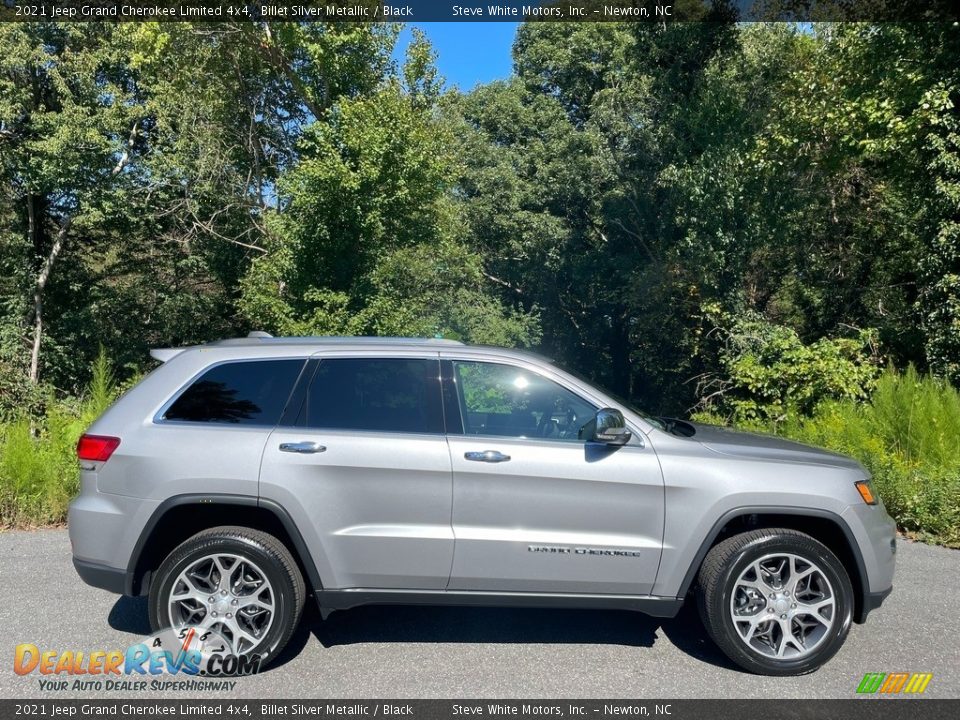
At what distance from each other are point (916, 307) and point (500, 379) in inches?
448

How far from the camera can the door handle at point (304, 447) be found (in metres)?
4.41

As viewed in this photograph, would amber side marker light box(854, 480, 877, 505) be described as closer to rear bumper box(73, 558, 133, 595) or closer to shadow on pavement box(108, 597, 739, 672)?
shadow on pavement box(108, 597, 739, 672)

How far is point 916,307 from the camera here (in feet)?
43.6

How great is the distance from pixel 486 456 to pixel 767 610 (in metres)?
1.81

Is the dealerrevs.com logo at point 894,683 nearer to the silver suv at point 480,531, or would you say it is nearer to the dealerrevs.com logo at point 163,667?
the silver suv at point 480,531

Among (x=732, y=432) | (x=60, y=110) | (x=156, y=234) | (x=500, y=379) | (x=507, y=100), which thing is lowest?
(x=732, y=432)

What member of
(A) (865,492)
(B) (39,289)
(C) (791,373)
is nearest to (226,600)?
(A) (865,492)

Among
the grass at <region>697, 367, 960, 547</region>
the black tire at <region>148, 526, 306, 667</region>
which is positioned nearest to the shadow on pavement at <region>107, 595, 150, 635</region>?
the black tire at <region>148, 526, 306, 667</region>

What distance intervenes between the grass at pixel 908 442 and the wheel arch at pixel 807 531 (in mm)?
3156

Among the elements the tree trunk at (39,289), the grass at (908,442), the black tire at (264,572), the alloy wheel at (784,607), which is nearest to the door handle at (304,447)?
the black tire at (264,572)

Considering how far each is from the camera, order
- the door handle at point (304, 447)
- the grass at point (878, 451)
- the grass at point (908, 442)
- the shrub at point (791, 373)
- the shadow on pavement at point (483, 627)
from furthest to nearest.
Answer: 1. the shrub at point (791, 373)
2. the grass at point (878, 451)
3. the grass at point (908, 442)
4. the shadow on pavement at point (483, 627)
5. the door handle at point (304, 447)

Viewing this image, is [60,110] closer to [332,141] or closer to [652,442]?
[332,141]

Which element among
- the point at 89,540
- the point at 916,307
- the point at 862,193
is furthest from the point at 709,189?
the point at 89,540

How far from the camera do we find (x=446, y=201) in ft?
68.7
